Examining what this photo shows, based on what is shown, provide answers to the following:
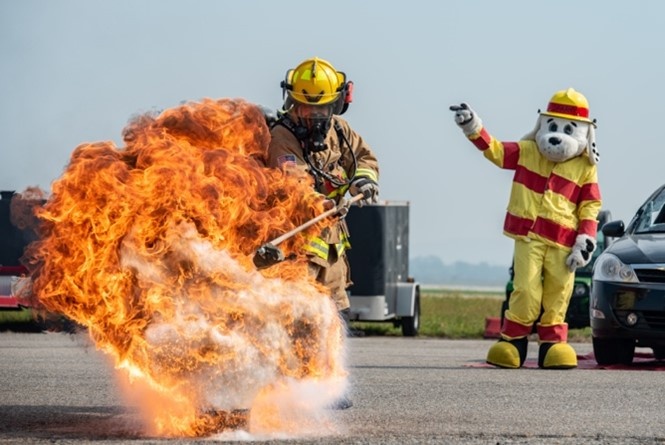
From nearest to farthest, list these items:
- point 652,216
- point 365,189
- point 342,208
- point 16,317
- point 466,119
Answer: point 342,208, point 365,189, point 466,119, point 652,216, point 16,317

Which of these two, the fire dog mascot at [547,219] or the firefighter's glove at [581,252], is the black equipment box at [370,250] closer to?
the fire dog mascot at [547,219]

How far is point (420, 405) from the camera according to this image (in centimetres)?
1018

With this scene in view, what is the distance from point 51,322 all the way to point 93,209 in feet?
2.64

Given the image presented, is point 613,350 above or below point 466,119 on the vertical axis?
below

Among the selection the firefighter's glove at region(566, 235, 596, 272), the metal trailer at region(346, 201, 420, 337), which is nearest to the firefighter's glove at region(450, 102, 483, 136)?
the firefighter's glove at region(566, 235, 596, 272)

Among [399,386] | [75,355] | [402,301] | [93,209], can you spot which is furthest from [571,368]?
[402,301]

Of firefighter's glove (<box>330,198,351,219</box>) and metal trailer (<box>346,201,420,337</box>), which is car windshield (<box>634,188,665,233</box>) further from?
metal trailer (<box>346,201,420,337</box>)

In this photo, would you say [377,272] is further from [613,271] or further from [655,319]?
[655,319]

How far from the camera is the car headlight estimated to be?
46.2 feet

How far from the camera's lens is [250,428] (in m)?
8.30

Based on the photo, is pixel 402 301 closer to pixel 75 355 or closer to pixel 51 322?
pixel 75 355

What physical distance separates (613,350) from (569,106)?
2340mm

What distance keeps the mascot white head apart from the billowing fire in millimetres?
6083

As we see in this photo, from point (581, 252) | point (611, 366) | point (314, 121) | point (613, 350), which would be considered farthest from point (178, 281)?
point (613, 350)
